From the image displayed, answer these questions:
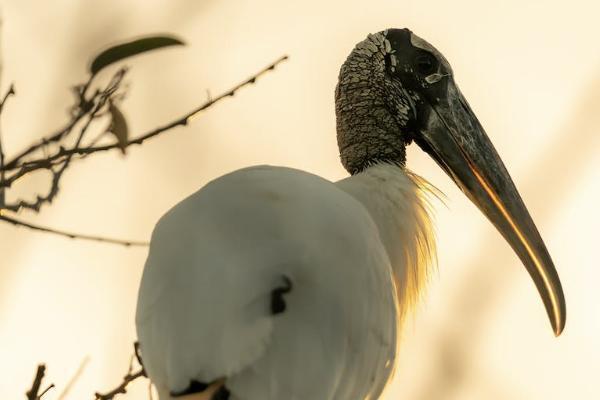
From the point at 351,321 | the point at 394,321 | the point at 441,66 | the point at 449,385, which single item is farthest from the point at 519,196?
the point at 449,385

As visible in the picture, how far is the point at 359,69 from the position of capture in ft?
15.6

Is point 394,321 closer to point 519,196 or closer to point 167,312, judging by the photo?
point 167,312

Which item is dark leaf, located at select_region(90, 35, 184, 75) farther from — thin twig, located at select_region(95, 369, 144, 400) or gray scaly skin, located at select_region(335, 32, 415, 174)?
gray scaly skin, located at select_region(335, 32, 415, 174)

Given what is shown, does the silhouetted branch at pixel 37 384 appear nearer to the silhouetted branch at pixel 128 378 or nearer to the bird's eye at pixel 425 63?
the silhouetted branch at pixel 128 378

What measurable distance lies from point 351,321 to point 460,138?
148cm

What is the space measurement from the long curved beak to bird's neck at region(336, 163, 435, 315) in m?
0.21

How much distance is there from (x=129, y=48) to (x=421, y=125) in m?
1.83

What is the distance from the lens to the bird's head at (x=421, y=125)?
4289mm

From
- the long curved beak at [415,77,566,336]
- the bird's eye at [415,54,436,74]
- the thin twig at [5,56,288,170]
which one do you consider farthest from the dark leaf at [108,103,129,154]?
the bird's eye at [415,54,436,74]

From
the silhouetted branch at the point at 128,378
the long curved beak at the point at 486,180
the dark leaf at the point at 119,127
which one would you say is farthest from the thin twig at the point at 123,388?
the long curved beak at the point at 486,180

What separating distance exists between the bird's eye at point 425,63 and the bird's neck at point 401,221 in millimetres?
526

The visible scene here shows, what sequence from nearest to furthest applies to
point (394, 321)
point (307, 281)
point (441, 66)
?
point (307, 281) < point (394, 321) < point (441, 66)

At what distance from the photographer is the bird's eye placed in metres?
4.61

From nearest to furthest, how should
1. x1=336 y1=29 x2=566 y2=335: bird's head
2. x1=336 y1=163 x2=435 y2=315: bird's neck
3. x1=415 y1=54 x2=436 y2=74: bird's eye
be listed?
1. x1=336 y1=163 x2=435 y2=315: bird's neck
2. x1=336 y1=29 x2=566 y2=335: bird's head
3. x1=415 y1=54 x2=436 y2=74: bird's eye
